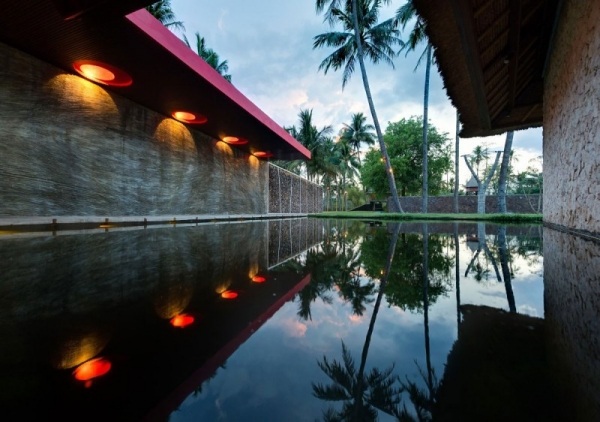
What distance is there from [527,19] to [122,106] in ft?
31.6

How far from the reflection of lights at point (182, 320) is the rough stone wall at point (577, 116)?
4236 mm

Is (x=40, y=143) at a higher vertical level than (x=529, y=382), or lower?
higher

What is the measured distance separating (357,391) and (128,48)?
6834 millimetres

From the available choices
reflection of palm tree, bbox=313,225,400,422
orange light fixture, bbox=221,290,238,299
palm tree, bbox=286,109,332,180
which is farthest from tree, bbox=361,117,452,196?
reflection of palm tree, bbox=313,225,400,422

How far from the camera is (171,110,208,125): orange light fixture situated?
30.2 ft

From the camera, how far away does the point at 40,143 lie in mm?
6090

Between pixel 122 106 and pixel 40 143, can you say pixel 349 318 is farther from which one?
pixel 122 106

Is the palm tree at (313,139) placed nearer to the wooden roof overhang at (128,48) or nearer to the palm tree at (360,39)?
the palm tree at (360,39)

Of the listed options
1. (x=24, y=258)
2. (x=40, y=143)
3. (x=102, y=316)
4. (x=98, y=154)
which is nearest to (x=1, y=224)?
(x=40, y=143)

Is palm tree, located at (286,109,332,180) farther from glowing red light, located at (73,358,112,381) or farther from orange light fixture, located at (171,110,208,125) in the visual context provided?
glowing red light, located at (73,358,112,381)

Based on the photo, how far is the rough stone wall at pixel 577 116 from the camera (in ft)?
10.8

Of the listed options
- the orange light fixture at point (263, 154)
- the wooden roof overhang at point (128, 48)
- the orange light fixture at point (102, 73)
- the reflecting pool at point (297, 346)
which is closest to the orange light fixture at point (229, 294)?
the reflecting pool at point (297, 346)

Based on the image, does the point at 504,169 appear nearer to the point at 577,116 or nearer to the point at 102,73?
the point at 577,116

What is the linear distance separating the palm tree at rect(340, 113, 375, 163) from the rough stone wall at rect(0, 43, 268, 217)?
861 inches
